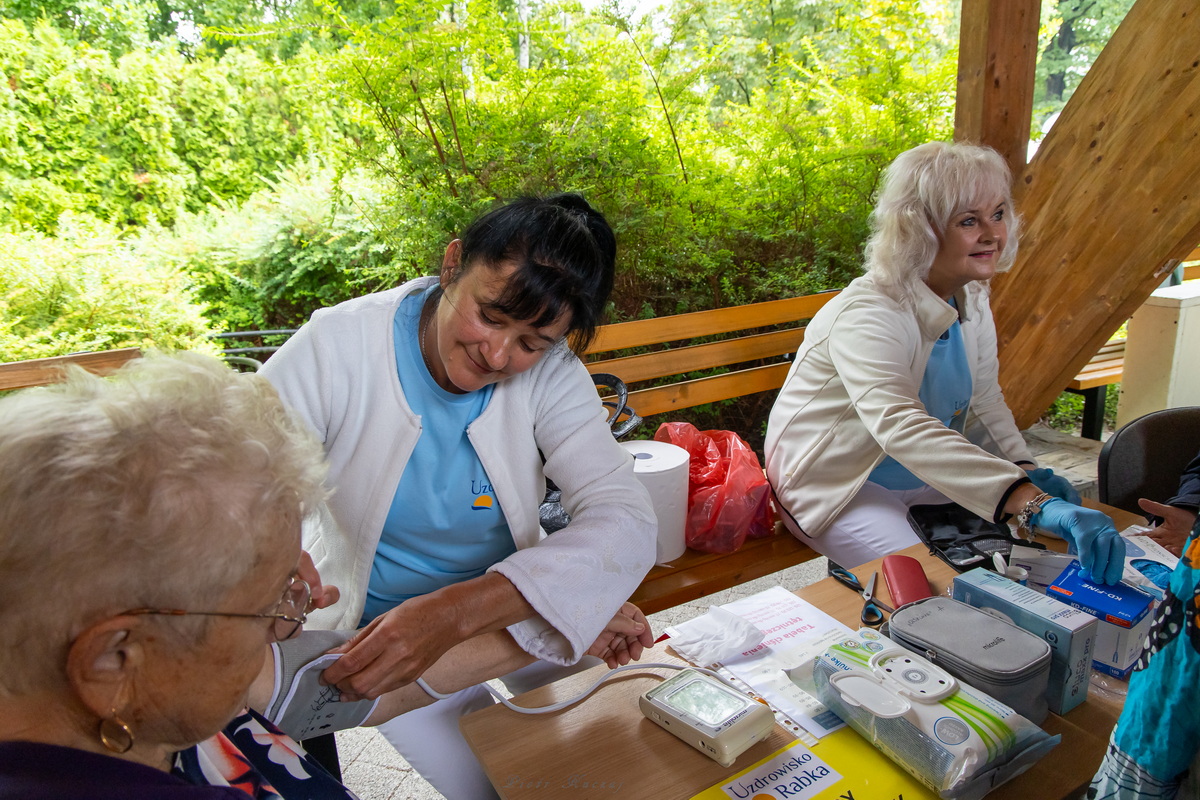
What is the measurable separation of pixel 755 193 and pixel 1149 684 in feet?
13.3

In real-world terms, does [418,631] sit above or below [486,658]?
above

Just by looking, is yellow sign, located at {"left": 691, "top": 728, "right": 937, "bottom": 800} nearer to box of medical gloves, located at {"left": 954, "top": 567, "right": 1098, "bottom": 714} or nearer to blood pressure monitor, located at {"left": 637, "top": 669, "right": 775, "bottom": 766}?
blood pressure monitor, located at {"left": 637, "top": 669, "right": 775, "bottom": 766}

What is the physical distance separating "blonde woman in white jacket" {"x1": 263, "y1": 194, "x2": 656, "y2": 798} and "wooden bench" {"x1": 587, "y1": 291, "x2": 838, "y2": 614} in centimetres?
90

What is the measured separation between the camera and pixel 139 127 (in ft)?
17.4

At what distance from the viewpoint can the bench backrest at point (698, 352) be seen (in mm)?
3156

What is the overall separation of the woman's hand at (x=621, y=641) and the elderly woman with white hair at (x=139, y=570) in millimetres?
627

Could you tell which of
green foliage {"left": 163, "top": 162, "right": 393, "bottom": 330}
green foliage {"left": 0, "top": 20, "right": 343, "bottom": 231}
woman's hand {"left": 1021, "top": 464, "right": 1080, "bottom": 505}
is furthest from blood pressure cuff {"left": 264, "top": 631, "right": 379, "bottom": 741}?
green foliage {"left": 0, "top": 20, "right": 343, "bottom": 231}

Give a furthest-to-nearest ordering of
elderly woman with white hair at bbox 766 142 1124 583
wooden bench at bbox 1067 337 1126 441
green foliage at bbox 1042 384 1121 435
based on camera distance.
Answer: green foliage at bbox 1042 384 1121 435, wooden bench at bbox 1067 337 1126 441, elderly woman with white hair at bbox 766 142 1124 583

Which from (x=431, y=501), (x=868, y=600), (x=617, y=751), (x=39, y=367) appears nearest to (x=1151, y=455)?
(x=868, y=600)

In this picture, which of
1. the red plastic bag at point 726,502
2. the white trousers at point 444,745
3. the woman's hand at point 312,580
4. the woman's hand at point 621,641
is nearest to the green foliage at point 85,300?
the red plastic bag at point 726,502

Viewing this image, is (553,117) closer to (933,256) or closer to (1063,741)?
(933,256)

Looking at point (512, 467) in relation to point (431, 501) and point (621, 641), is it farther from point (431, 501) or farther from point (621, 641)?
point (621, 641)

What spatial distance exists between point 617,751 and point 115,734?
668mm

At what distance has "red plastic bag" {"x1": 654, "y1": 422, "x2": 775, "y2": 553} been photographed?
256 centimetres
